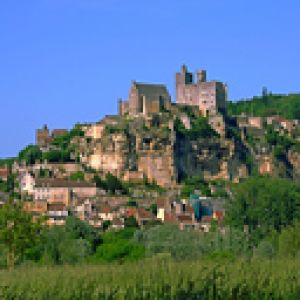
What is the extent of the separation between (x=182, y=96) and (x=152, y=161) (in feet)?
52.0

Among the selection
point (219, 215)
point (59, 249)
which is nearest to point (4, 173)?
point (219, 215)

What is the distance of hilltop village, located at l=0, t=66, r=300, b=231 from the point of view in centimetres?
8881

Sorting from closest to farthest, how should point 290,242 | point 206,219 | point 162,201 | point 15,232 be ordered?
point 15,232 → point 290,242 → point 206,219 → point 162,201

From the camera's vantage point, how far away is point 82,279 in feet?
105

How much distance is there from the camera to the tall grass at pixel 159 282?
3064 cm

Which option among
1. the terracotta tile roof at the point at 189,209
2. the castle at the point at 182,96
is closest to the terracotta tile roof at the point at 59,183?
the terracotta tile roof at the point at 189,209

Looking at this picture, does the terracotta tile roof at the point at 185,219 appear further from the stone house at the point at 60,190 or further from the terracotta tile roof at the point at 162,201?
the stone house at the point at 60,190

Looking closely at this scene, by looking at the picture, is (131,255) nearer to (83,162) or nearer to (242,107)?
(83,162)

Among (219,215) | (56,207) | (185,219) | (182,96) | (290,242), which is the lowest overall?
(290,242)

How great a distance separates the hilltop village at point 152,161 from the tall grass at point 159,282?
155ft

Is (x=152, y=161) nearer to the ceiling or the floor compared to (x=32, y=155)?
nearer to the floor

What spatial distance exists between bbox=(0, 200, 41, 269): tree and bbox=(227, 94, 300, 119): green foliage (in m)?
93.1

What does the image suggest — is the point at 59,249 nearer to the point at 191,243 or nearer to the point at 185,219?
the point at 191,243

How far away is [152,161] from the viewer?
9919 centimetres
